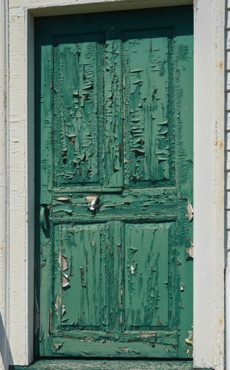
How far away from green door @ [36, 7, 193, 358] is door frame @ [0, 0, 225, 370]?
0.35ft

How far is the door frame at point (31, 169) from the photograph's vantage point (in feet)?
12.4

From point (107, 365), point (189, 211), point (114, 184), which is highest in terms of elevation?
point (114, 184)

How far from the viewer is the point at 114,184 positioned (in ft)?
13.1

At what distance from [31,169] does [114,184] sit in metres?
0.53

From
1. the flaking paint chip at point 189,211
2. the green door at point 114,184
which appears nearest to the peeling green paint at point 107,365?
the green door at point 114,184

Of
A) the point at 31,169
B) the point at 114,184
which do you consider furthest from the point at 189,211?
the point at 31,169

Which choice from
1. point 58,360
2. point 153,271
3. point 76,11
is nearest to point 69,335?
point 58,360

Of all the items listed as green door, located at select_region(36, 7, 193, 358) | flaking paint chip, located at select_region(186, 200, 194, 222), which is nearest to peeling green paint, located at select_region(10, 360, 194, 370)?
green door, located at select_region(36, 7, 193, 358)

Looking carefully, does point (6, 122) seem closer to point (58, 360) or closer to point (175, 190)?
point (175, 190)

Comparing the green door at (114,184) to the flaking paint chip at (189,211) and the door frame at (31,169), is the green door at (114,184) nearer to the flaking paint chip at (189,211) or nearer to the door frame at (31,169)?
the flaking paint chip at (189,211)

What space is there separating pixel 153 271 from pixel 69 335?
679 mm

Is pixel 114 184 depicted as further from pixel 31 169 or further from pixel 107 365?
pixel 107 365

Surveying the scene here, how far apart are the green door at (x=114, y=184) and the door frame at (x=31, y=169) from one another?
11 centimetres

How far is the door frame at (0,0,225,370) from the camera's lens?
377 cm
